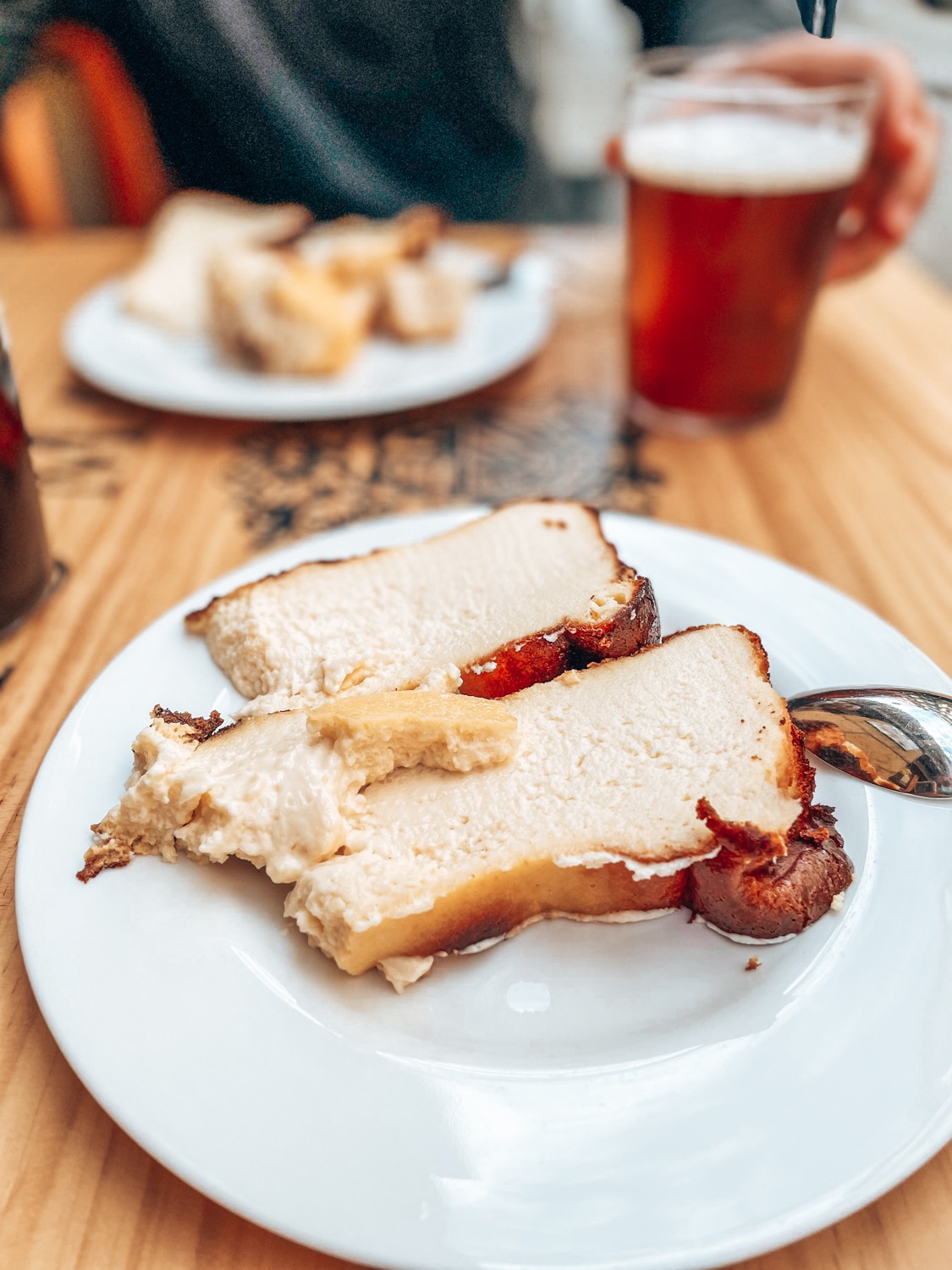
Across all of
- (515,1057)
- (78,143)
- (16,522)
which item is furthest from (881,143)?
(78,143)

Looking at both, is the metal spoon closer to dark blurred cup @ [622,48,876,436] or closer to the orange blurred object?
dark blurred cup @ [622,48,876,436]

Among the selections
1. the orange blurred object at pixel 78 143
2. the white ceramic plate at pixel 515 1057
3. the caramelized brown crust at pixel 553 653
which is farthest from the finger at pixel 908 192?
the orange blurred object at pixel 78 143

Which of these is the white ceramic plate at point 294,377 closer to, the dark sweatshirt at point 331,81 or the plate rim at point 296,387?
the plate rim at point 296,387

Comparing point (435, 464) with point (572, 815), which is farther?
point (435, 464)

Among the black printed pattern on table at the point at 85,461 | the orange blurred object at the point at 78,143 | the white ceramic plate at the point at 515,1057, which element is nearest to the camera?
the white ceramic plate at the point at 515,1057

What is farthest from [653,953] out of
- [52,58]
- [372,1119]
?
[52,58]

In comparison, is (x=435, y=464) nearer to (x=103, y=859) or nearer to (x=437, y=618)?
(x=437, y=618)

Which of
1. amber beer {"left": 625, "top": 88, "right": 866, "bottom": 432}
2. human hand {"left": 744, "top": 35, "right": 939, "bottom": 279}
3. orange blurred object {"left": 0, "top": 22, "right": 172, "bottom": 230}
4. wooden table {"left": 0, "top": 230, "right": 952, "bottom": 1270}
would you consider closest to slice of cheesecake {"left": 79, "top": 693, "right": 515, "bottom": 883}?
wooden table {"left": 0, "top": 230, "right": 952, "bottom": 1270}
